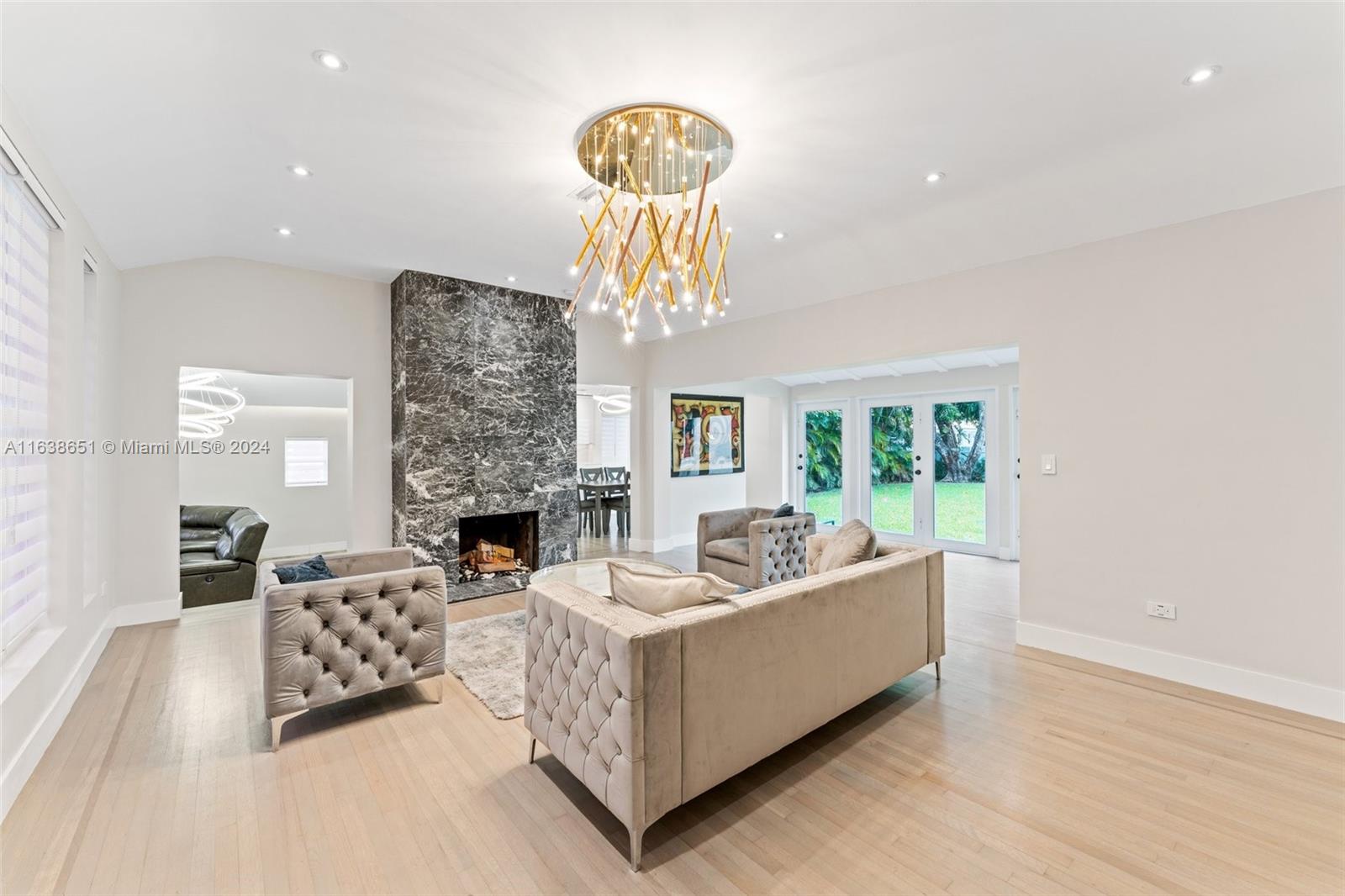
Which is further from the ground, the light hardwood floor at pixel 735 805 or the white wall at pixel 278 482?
the white wall at pixel 278 482

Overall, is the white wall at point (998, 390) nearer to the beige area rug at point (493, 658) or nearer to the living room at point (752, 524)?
the living room at point (752, 524)

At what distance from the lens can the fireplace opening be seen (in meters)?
5.39

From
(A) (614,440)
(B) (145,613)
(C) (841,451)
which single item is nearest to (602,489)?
(A) (614,440)

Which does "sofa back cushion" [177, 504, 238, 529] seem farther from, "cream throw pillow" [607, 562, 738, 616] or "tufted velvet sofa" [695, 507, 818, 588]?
"cream throw pillow" [607, 562, 738, 616]

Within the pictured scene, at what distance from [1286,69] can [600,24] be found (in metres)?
2.69

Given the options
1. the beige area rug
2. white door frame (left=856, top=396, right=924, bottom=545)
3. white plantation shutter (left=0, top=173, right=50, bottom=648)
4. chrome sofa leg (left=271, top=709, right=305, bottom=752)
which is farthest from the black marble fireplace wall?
white door frame (left=856, top=396, right=924, bottom=545)

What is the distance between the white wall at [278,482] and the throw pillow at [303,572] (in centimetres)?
419

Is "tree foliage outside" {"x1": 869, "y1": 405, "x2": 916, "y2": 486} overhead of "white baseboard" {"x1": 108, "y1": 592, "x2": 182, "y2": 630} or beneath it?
overhead

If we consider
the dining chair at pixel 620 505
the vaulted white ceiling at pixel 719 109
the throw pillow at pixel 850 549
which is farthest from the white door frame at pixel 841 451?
the throw pillow at pixel 850 549

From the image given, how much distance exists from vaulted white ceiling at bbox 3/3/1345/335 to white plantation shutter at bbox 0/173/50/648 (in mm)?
411

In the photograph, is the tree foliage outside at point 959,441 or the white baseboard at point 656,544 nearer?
the tree foliage outside at point 959,441

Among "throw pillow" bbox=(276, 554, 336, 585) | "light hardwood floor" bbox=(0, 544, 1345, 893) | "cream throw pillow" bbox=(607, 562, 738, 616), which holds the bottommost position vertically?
"light hardwood floor" bbox=(0, 544, 1345, 893)

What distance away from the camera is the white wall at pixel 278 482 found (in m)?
7.04

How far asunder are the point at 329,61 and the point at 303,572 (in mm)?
2358
